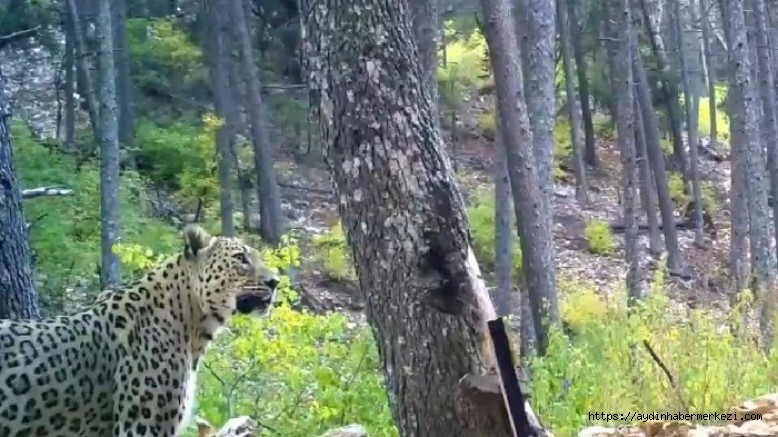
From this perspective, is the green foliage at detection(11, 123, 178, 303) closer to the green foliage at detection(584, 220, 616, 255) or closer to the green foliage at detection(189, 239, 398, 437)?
the green foliage at detection(189, 239, 398, 437)

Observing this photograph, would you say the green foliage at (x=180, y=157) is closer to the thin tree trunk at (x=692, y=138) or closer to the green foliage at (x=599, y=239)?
the green foliage at (x=599, y=239)

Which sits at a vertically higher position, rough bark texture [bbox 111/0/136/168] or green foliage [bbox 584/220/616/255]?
rough bark texture [bbox 111/0/136/168]

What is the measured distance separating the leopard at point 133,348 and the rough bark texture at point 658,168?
20.5 meters

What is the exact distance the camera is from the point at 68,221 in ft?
59.6

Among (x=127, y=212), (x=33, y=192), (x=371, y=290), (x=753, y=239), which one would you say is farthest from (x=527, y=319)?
(x=371, y=290)

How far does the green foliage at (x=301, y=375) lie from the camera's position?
348 inches

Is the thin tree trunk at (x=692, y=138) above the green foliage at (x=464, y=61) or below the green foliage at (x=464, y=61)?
below

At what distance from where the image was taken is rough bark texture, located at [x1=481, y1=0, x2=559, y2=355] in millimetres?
13570

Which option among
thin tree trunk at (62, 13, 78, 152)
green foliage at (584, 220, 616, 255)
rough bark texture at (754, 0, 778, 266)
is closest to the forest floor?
green foliage at (584, 220, 616, 255)

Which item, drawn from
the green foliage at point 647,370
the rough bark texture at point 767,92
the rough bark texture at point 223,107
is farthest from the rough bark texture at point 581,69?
the green foliage at point 647,370

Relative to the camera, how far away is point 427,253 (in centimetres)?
530

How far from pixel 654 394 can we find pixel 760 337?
3453 millimetres

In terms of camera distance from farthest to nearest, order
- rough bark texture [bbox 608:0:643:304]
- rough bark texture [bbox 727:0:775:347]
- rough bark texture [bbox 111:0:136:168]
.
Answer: rough bark texture [bbox 111:0:136:168] → rough bark texture [bbox 608:0:643:304] → rough bark texture [bbox 727:0:775:347]

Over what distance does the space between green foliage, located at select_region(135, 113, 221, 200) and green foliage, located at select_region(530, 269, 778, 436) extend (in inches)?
599
